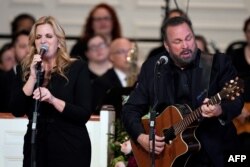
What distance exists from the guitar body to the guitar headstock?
440 mm

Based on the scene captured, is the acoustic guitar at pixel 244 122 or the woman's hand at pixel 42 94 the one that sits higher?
the woman's hand at pixel 42 94

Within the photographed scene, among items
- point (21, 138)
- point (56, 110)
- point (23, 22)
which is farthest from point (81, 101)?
point (23, 22)

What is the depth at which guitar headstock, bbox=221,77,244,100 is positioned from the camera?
653 cm

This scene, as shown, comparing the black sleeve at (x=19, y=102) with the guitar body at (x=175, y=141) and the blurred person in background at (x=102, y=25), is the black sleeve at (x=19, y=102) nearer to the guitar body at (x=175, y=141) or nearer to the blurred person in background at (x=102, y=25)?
the guitar body at (x=175, y=141)

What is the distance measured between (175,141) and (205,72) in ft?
1.95

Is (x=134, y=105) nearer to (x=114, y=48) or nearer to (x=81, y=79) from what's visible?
(x=81, y=79)

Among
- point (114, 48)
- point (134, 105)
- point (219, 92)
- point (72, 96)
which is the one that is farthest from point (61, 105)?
point (114, 48)

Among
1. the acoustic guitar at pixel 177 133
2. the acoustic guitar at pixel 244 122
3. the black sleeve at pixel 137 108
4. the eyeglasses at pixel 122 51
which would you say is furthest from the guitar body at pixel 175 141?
the eyeglasses at pixel 122 51

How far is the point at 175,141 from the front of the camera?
7004 mm

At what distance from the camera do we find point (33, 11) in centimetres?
1234

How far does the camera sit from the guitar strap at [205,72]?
22.7 feet

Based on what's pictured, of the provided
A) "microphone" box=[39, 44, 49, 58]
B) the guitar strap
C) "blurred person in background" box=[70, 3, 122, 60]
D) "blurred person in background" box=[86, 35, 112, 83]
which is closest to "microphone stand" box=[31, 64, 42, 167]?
"microphone" box=[39, 44, 49, 58]

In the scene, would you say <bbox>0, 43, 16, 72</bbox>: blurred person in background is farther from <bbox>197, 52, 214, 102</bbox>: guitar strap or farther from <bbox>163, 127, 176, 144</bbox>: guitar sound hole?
<bbox>197, 52, 214, 102</bbox>: guitar strap

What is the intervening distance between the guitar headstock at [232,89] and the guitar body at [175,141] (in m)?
0.44
